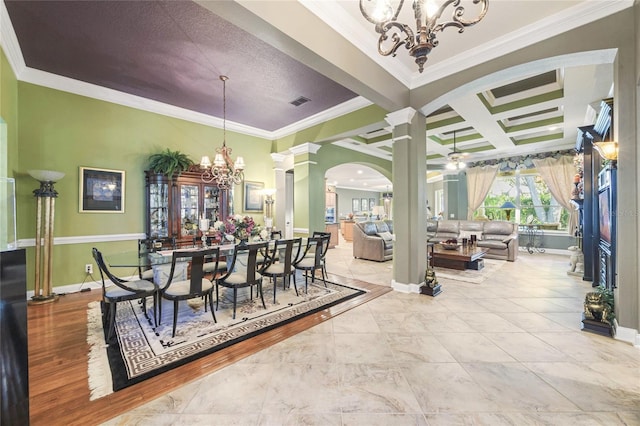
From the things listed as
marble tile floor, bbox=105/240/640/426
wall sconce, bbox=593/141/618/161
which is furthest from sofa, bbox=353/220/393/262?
wall sconce, bbox=593/141/618/161

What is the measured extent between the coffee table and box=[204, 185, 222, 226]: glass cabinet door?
4.63 metres

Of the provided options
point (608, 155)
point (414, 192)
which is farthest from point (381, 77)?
point (608, 155)

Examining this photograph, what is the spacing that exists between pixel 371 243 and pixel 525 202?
18.3 feet

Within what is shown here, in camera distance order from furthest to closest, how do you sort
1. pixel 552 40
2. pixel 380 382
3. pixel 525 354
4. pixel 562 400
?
pixel 552 40 < pixel 525 354 < pixel 380 382 < pixel 562 400

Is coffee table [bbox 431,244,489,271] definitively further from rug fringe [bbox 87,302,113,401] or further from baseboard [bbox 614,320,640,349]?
rug fringe [bbox 87,302,113,401]

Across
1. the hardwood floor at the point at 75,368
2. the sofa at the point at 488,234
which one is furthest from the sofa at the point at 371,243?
the hardwood floor at the point at 75,368

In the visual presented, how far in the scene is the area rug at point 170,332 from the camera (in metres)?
1.99

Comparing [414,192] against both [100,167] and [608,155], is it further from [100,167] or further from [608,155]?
[100,167]

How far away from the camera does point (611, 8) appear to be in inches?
93.0

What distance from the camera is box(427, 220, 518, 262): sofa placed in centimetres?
628

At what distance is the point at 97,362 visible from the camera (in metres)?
2.09

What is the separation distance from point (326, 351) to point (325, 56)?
2826 mm

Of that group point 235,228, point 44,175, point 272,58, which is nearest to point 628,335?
point 235,228

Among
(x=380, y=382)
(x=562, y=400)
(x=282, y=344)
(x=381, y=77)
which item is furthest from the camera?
(x=381, y=77)
